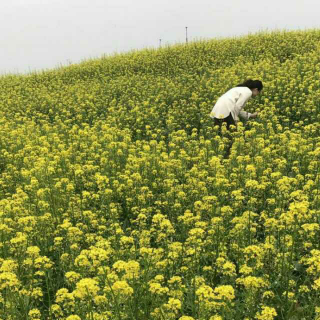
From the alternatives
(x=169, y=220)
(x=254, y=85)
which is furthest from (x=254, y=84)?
(x=169, y=220)

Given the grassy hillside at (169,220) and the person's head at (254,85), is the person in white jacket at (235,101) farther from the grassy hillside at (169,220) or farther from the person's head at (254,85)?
the grassy hillside at (169,220)

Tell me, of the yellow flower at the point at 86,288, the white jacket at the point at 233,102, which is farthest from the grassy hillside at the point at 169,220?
the white jacket at the point at 233,102

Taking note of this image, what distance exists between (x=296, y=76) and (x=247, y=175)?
1012 centimetres

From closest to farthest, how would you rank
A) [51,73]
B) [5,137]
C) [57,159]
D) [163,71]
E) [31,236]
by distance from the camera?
[31,236], [57,159], [5,137], [163,71], [51,73]

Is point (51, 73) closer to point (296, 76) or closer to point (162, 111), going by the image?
point (162, 111)

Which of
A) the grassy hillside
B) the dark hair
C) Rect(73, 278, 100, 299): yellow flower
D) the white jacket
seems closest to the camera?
Rect(73, 278, 100, 299): yellow flower

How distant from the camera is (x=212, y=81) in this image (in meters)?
15.7

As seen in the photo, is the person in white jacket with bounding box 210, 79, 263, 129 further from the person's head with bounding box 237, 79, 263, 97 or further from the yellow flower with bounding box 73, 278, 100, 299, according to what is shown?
the yellow flower with bounding box 73, 278, 100, 299

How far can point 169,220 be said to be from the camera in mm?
5375

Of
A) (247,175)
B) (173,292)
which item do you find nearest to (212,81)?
(247,175)

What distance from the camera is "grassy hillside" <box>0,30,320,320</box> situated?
342 cm

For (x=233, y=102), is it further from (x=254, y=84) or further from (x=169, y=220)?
(x=169, y=220)

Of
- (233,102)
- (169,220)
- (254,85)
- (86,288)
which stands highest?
(254,85)

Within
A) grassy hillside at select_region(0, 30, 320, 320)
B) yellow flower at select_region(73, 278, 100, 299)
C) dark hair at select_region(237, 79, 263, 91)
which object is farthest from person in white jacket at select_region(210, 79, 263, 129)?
yellow flower at select_region(73, 278, 100, 299)
